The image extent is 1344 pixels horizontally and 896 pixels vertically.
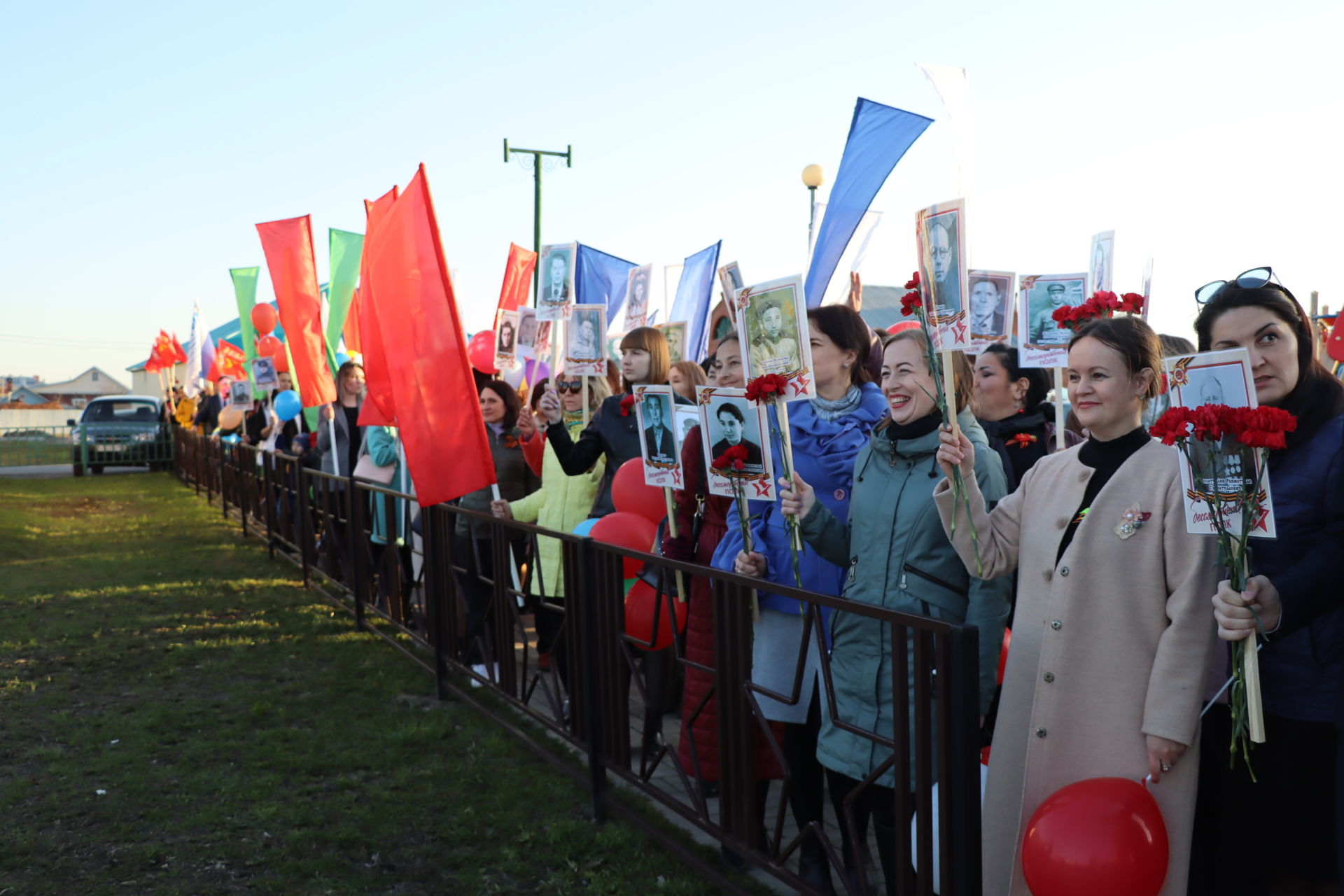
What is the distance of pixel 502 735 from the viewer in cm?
533

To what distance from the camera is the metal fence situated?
2396 mm

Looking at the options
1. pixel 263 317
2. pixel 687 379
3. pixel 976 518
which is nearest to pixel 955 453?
pixel 976 518

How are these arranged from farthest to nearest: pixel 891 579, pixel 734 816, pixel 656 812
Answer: pixel 656 812, pixel 734 816, pixel 891 579

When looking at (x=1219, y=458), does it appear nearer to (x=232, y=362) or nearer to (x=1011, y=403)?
(x=1011, y=403)

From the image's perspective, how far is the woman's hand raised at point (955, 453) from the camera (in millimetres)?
2656

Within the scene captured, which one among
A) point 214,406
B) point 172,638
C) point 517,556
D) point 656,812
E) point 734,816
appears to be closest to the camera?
point 734,816

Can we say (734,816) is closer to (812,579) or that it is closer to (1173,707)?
(812,579)

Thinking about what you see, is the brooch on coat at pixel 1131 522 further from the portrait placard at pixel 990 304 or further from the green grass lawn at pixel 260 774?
the portrait placard at pixel 990 304

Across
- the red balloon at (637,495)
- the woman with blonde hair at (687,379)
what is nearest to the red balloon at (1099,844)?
the red balloon at (637,495)

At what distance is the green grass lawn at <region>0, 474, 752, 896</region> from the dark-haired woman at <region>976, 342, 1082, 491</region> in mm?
2422

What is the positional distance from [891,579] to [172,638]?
6408mm

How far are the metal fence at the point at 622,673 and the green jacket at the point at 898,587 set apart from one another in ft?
0.23

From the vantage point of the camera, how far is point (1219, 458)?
208 cm

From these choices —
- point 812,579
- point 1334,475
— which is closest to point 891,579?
point 812,579
